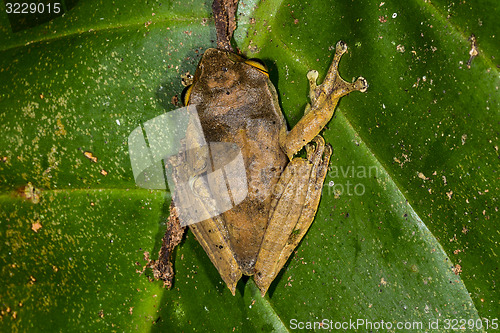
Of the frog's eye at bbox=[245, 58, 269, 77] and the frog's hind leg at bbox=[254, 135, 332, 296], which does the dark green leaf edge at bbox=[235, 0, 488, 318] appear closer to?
the frog's eye at bbox=[245, 58, 269, 77]

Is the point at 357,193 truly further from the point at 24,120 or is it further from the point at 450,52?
the point at 24,120

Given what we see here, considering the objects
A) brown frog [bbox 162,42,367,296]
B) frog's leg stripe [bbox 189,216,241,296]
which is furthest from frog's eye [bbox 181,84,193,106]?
frog's leg stripe [bbox 189,216,241,296]

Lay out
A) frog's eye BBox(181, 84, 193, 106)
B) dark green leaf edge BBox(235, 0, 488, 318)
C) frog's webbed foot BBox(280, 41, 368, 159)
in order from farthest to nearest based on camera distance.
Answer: frog's eye BBox(181, 84, 193, 106) → frog's webbed foot BBox(280, 41, 368, 159) → dark green leaf edge BBox(235, 0, 488, 318)

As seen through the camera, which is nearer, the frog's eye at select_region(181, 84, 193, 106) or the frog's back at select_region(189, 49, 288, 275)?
the frog's back at select_region(189, 49, 288, 275)

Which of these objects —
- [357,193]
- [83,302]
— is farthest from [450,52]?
[83,302]

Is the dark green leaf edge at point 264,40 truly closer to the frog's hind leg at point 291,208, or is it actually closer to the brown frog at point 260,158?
the brown frog at point 260,158

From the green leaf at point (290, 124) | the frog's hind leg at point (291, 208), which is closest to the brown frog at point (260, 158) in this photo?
the frog's hind leg at point (291, 208)
